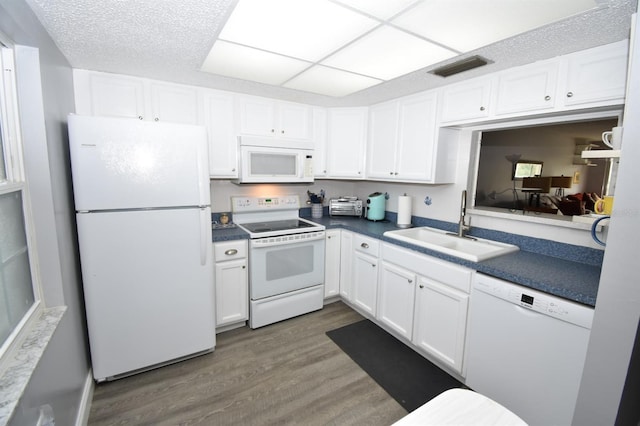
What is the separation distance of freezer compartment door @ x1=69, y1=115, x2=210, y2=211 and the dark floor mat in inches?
68.8

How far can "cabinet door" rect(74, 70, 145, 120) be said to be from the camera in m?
2.12

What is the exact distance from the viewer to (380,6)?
4.26ft

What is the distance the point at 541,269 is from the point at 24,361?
8.31 feet

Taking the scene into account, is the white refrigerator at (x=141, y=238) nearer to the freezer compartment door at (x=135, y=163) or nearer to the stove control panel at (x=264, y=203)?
the freezer compartment door at (x=135, y=163)

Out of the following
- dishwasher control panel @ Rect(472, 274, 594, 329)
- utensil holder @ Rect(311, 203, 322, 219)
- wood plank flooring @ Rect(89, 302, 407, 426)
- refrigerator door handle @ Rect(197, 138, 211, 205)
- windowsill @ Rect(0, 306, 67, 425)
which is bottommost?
wood plank flooring @ Rect(89, 302, 407, 426)

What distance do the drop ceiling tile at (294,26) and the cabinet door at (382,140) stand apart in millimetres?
1269

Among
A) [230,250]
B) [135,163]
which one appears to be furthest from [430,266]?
[135,163]

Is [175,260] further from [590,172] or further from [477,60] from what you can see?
[590,172]

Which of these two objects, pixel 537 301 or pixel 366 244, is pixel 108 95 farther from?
pixel 537 301

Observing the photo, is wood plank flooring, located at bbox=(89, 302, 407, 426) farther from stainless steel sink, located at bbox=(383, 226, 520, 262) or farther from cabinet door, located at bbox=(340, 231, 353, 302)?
stainless steel sink, located at bbox=(383, 226, 520, 262)

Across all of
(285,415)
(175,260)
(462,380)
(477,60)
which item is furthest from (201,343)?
(477,60)

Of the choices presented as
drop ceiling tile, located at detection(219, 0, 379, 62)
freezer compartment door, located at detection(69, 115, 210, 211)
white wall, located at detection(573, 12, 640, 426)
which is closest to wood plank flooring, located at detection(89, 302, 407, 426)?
white wall, located at detection(573, 12, 640, 426)

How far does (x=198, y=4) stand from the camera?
51.9 inches

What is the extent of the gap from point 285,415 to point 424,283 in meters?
1.32
